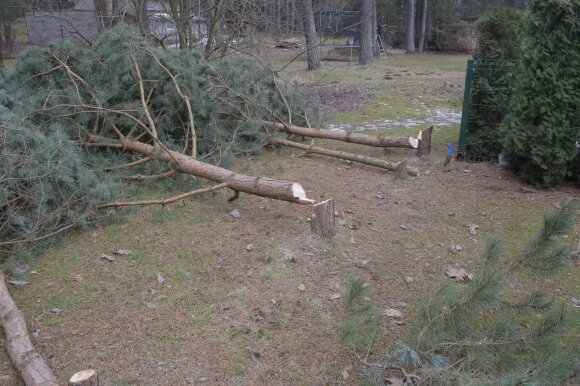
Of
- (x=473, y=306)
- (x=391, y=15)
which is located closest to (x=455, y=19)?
(x=391, y=15)

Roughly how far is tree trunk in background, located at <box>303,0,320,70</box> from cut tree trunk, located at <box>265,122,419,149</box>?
136 inches

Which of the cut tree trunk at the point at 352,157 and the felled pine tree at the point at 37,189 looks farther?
the cut tree trunk at the point at 352,157

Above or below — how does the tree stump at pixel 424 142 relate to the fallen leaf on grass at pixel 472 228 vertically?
above

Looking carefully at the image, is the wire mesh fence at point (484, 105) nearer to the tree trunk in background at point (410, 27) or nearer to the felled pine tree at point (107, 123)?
the felled pine tree at point (107, 123)

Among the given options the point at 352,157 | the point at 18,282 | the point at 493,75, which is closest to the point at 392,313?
the point at 18,282

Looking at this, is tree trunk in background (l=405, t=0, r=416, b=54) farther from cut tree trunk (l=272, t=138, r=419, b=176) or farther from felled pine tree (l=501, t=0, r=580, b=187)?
felled pine tree (l=501, t=0, r=580, b=187)

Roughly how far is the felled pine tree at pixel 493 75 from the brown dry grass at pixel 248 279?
4.30ft

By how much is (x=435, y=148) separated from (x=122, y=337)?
5.91 m

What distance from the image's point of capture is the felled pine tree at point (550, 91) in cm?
557

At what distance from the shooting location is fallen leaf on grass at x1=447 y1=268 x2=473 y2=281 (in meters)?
3.95

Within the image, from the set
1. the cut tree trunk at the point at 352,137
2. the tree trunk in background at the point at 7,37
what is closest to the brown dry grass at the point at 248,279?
the cut tree trunk at the point at 352,137

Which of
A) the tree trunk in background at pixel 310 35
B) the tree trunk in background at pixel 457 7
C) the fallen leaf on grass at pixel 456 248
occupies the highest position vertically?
the tree trunk in background at pixel 457 7

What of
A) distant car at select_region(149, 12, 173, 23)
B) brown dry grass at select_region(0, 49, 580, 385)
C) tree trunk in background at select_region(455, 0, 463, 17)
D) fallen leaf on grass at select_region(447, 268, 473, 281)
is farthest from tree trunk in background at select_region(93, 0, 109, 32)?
tree trunk in background at select_region(455, 0, 463, 17)

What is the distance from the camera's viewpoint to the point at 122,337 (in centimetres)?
311
